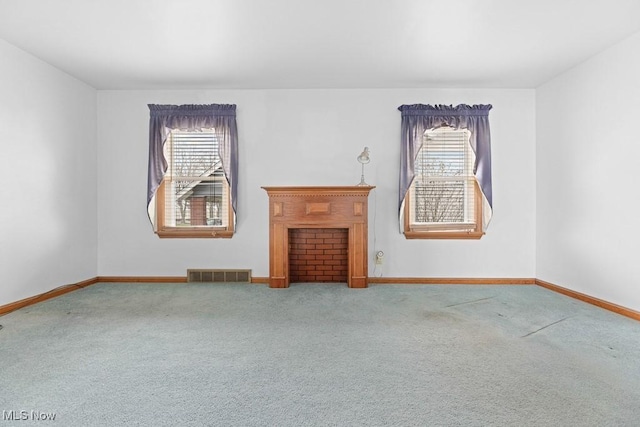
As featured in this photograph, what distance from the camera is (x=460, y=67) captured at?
365 centimetres

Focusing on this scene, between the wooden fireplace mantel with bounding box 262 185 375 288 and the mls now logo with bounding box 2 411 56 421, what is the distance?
260 cm

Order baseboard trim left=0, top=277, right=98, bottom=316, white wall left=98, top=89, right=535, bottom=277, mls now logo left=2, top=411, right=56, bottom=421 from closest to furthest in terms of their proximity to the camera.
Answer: mls now logo left=2, top=411, right=56, bottom=421 < baseboard trim left=0, top=277, right=98, bottom=316 < white wall left=98, top=89, right=535, bottom=277

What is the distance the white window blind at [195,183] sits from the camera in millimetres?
4391

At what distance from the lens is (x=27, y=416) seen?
5.01ft

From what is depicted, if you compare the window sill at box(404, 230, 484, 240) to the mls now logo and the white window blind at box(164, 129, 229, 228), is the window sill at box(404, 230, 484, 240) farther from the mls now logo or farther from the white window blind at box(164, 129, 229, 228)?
the mls now logo

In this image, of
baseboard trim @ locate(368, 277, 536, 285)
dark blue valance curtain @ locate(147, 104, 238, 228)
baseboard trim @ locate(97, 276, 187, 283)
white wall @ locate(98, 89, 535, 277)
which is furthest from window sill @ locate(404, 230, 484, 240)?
baseboard trim @ locate(97, 276, 187, 283)

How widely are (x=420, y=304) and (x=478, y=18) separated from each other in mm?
2668

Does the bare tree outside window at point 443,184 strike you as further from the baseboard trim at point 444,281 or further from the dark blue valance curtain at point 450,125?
the baseboard trim at point 444,281

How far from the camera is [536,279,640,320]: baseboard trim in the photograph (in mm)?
2996

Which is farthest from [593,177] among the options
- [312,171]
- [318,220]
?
[312,171]

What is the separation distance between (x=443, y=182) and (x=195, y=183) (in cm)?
337

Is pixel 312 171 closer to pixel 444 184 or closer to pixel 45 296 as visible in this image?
pixel 444 184

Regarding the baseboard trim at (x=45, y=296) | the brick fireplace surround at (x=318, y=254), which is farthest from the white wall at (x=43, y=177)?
the brick fireplace surround at (x=318, y=254)

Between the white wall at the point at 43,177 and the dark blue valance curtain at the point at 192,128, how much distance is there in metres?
0.81
